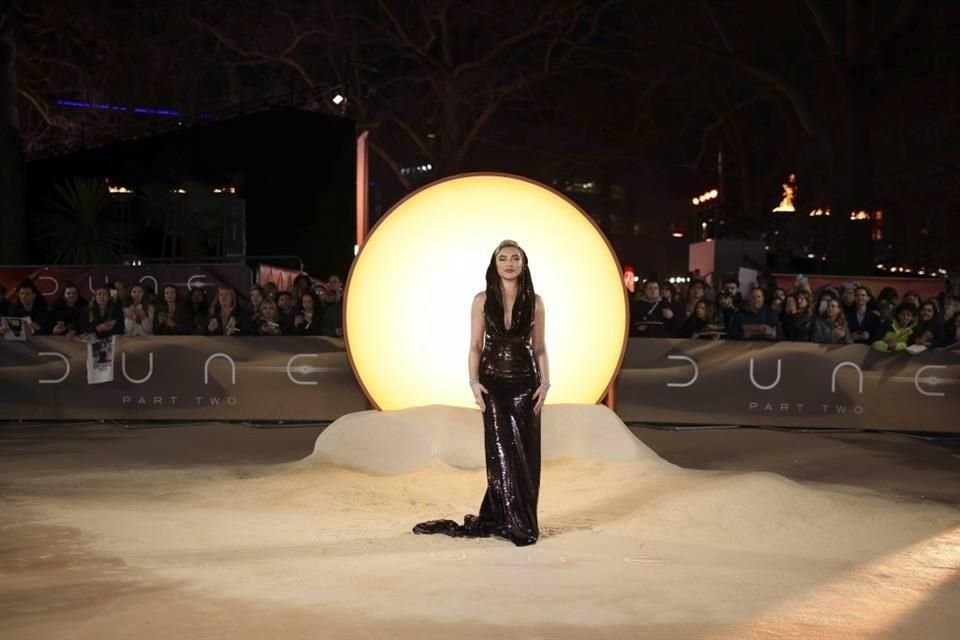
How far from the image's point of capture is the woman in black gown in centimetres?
774

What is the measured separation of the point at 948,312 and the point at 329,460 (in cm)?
843

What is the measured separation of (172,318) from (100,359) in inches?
40.1

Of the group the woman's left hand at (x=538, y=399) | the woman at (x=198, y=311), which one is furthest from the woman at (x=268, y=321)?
the woman's left hand at (x=538, y=399)

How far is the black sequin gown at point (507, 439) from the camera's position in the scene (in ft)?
25.3

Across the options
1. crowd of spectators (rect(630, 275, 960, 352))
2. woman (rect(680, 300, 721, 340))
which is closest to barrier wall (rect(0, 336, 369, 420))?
crowd of spectators (rect(630, 275, 960, 352))

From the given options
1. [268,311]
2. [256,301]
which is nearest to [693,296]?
[268,311]

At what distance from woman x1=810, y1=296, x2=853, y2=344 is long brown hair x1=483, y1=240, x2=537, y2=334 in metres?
6.99

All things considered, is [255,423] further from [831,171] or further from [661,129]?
[661,129]

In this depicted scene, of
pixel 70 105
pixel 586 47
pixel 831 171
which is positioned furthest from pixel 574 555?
pixel 70 105

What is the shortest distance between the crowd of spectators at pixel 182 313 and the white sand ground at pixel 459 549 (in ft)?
12.3

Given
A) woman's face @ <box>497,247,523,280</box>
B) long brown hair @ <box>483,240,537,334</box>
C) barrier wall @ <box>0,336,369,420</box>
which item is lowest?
barrier wall @ <box>0,336,369,420</box>

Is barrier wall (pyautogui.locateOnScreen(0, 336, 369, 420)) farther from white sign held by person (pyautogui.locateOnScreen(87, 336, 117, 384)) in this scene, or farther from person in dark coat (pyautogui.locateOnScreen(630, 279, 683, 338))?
person in dark coat (pyautogui.locateOnScreen(630, 279, 683, 338))

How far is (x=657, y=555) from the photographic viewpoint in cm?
717

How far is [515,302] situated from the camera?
26.2ft
